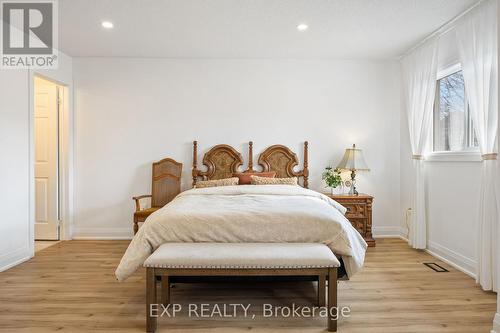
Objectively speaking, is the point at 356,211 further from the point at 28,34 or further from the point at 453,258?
the point at 28,34

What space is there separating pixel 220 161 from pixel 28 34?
2762 mm

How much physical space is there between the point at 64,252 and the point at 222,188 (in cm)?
218

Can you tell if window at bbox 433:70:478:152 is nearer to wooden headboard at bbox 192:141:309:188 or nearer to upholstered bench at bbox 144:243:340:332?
wooden headboard at bbox 192:141:309:188

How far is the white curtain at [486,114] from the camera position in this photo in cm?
276

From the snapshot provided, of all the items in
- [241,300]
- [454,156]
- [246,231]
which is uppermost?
[454,156]

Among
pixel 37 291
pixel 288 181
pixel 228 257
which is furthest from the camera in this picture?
pixel 288 181

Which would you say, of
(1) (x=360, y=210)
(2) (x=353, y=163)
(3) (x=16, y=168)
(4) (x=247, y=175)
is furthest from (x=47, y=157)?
(1) (x=360, y=210)

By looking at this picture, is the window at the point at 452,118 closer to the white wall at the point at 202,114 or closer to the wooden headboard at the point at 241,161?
the white wall at the point at 202,114

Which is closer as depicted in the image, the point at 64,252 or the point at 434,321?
the point at 434,321

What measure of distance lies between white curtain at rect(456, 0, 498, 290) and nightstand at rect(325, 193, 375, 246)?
4.95ft

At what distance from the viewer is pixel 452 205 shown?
3.57m

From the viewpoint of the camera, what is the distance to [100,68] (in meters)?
4.77

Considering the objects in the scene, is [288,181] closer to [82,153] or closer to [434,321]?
[434,321]

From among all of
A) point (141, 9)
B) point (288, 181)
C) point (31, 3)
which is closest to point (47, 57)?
point (31, 3)
